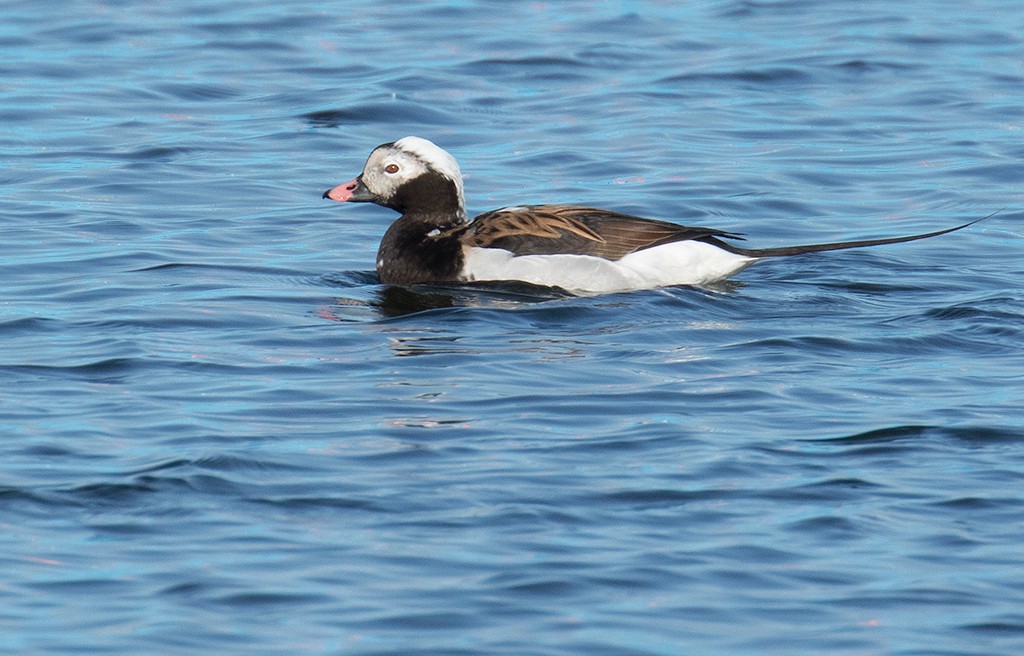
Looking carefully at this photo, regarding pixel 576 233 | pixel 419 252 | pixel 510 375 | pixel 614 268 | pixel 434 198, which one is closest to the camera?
pixel 510 375

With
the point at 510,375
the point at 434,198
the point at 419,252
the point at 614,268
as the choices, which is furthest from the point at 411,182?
the point at 510,375

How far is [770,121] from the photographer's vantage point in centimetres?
1541

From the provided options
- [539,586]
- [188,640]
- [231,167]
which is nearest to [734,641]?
[539,586]

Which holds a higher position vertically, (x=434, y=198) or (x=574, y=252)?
(x=434, y=198)

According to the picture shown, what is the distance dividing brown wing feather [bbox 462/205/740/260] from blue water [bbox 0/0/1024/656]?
0.94ft

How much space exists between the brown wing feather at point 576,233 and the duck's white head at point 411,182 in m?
0.67

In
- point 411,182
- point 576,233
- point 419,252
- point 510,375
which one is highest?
point 411,182

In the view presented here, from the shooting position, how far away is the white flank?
1014 cm

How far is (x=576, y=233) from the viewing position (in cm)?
1025

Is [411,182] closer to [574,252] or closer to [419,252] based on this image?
[419,252]

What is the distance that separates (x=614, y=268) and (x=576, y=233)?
0.29 m

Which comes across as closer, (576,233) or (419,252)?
(576,233)

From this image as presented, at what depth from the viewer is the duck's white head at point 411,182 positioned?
36.3 ft

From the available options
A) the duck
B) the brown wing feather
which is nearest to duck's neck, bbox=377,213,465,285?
the duck
